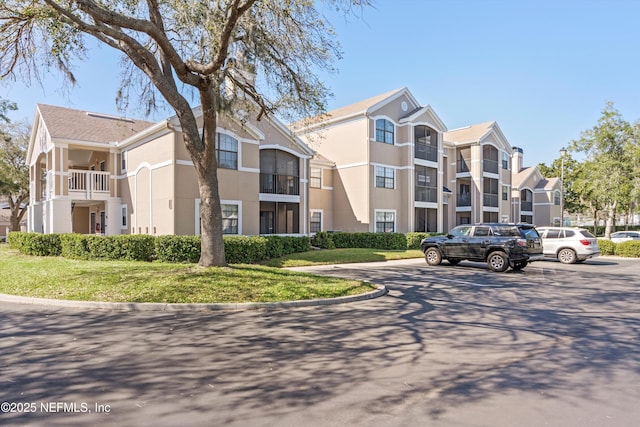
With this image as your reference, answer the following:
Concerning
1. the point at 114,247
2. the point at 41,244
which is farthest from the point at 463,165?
the point at 41,244

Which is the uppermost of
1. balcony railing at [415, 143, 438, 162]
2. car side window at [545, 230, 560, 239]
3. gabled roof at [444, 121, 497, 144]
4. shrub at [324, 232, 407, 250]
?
gabled roof at [444, 121, 497, 144]

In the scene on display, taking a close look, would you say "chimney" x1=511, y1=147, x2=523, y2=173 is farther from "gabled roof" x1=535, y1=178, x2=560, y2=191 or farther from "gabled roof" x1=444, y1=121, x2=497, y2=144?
"gabled roof" x1=444, y1=121, x2=497, y2=144

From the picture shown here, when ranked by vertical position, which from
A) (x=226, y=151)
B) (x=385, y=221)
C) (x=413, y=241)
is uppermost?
(x=226, y=151)

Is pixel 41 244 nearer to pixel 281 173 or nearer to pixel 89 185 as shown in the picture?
pixel 89 185

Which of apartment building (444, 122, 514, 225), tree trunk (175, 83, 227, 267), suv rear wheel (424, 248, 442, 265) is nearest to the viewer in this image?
tree trunk (175, 83, 227, 267)

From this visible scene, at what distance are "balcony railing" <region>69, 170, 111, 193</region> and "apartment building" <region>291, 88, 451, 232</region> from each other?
39.9ft

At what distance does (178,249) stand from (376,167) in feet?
52.9

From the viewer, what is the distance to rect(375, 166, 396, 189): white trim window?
27.8 metres

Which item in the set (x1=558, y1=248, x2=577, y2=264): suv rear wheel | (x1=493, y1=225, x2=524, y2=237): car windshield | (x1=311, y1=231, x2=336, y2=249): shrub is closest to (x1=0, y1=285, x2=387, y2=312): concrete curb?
(x1=493, y1=225, x2=524, y2=237): car windshield

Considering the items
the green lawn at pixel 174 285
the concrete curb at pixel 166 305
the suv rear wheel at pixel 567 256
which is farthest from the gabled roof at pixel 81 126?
the suv rear wheel at pixel 567 256

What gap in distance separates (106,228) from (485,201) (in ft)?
97.5

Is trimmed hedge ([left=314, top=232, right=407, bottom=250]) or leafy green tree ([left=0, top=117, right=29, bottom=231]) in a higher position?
leafy green tree ([left=0, top=117, right=29, bottom=231])

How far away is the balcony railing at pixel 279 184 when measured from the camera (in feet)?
72.3

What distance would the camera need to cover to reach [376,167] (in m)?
27.6
